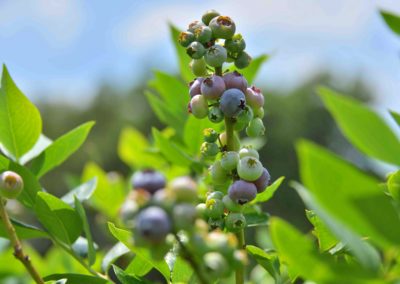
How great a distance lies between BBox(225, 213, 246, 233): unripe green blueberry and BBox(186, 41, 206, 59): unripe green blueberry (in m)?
0.23

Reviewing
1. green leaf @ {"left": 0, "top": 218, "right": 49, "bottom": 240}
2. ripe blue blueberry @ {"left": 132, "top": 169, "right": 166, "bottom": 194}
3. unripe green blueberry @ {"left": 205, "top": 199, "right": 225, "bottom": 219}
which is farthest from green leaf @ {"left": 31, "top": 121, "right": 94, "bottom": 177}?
ripe blue blueberry @ {"left": 132, "top": 169, "right": 166, "bottom": 194}

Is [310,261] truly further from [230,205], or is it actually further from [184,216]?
[230,205]

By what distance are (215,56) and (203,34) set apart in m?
0.05

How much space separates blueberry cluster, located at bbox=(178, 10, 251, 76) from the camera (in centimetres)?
88

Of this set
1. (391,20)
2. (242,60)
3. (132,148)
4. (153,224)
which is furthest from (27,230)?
(132,148)

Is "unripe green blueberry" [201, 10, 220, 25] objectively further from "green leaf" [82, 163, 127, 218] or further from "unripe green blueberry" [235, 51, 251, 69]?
"green leaf" [82, 163, 127, 218]

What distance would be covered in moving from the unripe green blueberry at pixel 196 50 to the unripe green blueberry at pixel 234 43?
0.17ft

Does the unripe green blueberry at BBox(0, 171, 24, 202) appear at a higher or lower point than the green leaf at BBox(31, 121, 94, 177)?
higher

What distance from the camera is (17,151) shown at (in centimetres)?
113

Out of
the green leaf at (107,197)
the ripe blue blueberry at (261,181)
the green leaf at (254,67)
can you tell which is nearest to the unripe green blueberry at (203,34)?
the ripe blue blueberry at (261,181)

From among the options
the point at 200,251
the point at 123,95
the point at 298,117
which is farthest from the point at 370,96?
the point at 200,251

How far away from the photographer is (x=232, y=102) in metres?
0.83

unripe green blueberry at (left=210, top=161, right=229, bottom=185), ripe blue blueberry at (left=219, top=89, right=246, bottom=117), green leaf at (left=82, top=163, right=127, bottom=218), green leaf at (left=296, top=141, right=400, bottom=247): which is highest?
green leaf at (left=296, top=141, right=400, bottom=247)

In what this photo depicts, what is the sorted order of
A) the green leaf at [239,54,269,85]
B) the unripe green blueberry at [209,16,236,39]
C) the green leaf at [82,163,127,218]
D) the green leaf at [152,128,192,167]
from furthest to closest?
1. the green leaf at [82,163,127,218]
2. the green leaf at [239,54,269,85]
3. the green leaf at [152,128,192,167]
4. the unripe green blueberry at [209,16,236,39]
